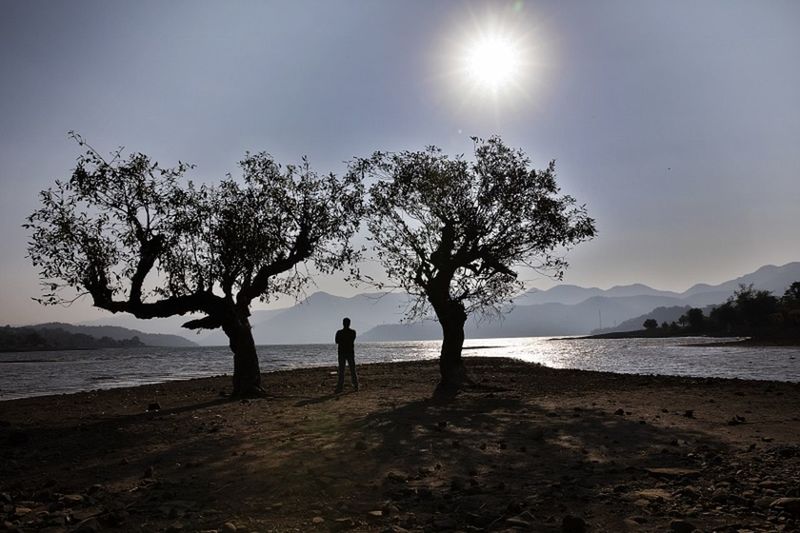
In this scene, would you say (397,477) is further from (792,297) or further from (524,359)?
(792,297)

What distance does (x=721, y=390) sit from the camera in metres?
21.7

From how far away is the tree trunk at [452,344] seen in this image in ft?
76.8

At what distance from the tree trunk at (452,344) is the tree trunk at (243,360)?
8835mm

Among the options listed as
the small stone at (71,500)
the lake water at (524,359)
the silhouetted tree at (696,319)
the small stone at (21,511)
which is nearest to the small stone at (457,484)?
the small stone at (71,500)

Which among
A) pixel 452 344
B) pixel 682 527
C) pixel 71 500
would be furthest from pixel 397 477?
pixel 452 344

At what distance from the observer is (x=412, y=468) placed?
9.26m

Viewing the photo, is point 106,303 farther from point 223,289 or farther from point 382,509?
point 382,509

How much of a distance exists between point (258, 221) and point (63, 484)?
1494 centimetres

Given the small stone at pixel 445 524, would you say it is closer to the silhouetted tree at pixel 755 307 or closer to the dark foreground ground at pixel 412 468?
the dark foreground ground at pixel 412 468

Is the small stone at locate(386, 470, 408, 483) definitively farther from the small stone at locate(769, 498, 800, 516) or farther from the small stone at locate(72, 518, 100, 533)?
the small stone at locate(769, 498, 800, 516)

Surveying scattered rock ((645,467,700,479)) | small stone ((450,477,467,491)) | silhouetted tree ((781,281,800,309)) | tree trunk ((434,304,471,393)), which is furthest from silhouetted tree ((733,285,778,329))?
small stone ((450,477,467,491))

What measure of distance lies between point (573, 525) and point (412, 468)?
13.2 ft

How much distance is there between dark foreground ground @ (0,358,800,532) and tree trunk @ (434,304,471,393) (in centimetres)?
523

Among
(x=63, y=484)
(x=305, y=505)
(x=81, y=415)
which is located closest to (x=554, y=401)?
(x=305, y=505)
